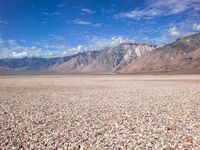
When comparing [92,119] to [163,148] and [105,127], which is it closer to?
[105,127]

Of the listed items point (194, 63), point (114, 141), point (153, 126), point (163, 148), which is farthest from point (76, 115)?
point (194, 63)

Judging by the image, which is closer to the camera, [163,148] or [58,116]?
[163,148]

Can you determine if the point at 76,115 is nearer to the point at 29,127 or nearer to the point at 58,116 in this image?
the point at 58,116

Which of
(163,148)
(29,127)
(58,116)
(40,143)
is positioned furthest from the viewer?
(58,116)

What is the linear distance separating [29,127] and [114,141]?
4836mm

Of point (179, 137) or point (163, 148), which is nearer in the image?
point (163, 148)

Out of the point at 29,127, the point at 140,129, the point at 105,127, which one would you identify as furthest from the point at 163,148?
the point at 29,127

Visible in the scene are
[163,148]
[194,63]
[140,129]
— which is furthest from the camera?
[194,63]

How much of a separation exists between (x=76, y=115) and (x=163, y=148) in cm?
813

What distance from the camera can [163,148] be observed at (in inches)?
357

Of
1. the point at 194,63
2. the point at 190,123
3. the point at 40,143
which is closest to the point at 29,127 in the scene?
the point at 40,143

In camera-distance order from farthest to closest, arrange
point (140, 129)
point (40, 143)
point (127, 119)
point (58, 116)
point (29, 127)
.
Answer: point (58, 116), point (127, 119), point (29, 127), point (140, 129), point (40, 143)

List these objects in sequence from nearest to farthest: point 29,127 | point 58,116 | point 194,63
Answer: point 29,127
point 58,116
point 194,63

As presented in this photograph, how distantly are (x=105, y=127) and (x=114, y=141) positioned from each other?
258cm
